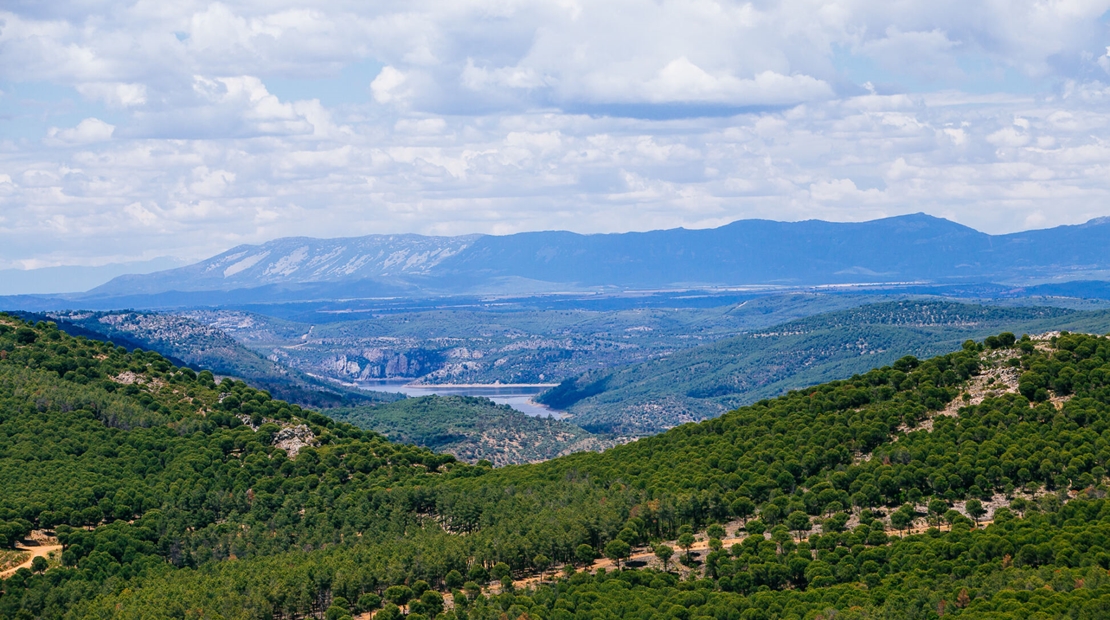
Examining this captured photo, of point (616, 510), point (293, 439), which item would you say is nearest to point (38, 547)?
point (293, 439)

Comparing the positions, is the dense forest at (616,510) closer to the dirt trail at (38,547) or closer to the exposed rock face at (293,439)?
the exposed rock face at (293,439)

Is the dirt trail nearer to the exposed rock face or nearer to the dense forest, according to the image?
the dense forest

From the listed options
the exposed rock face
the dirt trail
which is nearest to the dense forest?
the exposed rock face

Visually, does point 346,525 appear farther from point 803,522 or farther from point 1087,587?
point 1087,587

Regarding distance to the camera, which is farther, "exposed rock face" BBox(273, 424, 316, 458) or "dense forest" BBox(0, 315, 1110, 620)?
"exposed rock face" BBox(273, 424, 316, 458)

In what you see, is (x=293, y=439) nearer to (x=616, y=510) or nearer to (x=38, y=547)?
(x=38, y=547)

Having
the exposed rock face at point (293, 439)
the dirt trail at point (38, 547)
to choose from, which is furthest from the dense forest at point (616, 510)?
the dirt trail at point (38, 547)
